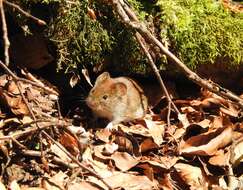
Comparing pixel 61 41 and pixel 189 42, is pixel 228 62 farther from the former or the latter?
pixel 61 41

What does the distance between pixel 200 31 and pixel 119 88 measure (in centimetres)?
102

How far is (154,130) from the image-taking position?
5266mm

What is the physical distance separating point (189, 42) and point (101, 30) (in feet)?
2.98

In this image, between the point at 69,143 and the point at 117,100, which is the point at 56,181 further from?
the point at 117,100

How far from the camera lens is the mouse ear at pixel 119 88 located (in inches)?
216

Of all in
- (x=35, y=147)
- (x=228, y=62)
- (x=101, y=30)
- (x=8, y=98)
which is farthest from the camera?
(x=228, y=62)

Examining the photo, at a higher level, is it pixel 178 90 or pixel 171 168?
pixel 178 90

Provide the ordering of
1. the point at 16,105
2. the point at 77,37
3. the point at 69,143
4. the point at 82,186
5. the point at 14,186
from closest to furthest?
1. the point at 14,186
2. the point at 82,186
3. the point at 69,143
4. the point at 16,105
5. the point at 77,37

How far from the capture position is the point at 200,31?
5477mm

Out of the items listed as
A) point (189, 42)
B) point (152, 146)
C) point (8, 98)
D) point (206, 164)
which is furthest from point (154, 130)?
point (8, 98)

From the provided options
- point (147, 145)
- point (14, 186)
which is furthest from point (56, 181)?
point (147, 145)

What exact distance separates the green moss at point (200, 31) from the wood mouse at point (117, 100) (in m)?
0.61

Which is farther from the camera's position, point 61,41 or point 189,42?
point 189,42

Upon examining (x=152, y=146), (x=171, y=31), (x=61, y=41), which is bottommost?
(x=152, y=146)
